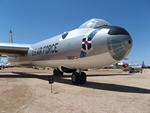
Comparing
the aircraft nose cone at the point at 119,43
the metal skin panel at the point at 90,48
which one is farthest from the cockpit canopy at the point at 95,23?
the aircraft nose cone at the point at 119,43

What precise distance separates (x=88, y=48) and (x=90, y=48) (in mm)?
223

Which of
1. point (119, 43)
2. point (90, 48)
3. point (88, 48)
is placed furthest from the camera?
point (88, 48)

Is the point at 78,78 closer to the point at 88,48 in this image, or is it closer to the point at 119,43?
the point at 88,48

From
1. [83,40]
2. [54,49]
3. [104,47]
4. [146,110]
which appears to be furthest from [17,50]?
[146,110]

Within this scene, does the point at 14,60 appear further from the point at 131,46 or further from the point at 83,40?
the point at 131,46

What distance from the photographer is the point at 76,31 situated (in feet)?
63.8

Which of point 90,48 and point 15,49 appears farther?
point 15,49

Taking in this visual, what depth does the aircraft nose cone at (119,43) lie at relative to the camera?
1542 centimetres

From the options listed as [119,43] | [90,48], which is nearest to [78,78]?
[90,48]

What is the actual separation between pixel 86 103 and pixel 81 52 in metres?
7.29

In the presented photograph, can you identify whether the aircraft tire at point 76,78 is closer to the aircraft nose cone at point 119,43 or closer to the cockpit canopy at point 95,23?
the cockpit canopy at point 95,23

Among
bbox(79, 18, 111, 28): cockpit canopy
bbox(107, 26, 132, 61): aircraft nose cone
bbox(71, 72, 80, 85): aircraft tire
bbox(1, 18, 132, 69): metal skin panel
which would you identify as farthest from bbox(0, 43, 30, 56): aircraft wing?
bbox(107, 26, 132, 61): aircraft nose cone

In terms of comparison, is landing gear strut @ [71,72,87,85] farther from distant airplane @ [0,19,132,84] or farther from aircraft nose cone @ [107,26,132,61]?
aircraft nose cone @ [107,26,132,61]

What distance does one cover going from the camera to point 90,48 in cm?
1661
